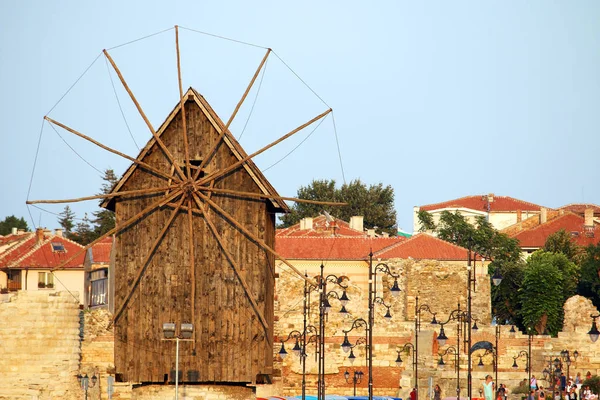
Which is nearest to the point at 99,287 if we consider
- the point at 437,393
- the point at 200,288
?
the point at 437,393

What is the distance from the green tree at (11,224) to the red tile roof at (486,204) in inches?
1719

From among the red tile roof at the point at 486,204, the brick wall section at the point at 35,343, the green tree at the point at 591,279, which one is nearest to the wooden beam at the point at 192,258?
the brick wall section at the point at 35,343

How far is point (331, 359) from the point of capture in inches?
2579

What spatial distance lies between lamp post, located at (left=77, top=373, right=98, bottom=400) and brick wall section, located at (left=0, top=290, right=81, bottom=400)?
619mm

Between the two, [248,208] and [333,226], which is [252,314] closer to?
[248,208]

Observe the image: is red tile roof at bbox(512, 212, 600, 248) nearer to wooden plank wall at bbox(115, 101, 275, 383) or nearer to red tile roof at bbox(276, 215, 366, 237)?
red tile roof at bbox(276, 215, 366, 237)

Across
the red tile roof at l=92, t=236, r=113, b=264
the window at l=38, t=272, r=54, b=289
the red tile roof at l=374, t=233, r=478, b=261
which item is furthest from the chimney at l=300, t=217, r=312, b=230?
the window at l=38, t=272, r=54, b=289

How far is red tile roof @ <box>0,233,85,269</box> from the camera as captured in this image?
88.4m

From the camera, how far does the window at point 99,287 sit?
7844 centimetres

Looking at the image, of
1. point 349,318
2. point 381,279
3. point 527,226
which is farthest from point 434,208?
point 349,318

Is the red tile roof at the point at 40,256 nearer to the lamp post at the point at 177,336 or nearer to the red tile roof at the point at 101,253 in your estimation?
the red tile roof at the point at 101,253

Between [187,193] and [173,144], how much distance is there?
1322 millimetres

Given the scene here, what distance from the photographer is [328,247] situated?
85.2 metres

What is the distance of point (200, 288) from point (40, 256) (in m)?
48.5
